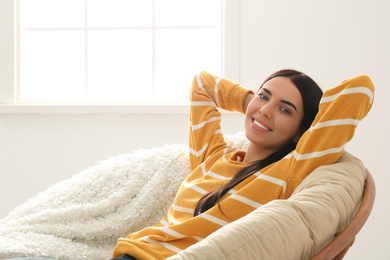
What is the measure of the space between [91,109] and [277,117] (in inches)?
54.0

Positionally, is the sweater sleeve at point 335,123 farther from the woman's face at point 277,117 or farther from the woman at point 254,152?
the woman's face at point 277,117

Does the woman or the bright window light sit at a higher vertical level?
the bright window light

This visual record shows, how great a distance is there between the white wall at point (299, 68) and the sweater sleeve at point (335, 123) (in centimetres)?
121

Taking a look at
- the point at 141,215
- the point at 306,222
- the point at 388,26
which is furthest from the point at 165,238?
the point at 388,26

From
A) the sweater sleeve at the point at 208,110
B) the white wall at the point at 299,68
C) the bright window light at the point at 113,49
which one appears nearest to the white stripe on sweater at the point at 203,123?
the sweater sleeve at the point at 208,110

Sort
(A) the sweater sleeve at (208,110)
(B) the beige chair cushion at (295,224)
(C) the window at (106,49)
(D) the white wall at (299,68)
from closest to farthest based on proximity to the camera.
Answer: (B) the beige chair cushion at (295,224)
(A) the sweater sleeve at (208,110)
(D) the white wall at (299,68)
(C) the window at (106,49)

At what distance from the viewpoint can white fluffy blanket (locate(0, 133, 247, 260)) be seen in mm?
1441

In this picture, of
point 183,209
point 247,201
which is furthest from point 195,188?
point 247,201

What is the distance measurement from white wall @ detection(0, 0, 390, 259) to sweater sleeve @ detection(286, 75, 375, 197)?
3.97 feet

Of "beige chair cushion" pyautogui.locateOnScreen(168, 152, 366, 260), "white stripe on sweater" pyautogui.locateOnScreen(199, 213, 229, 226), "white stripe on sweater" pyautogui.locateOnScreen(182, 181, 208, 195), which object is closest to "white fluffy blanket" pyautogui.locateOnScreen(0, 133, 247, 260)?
"white stripe on sweater" pyautogui.locateOnScreen(182, 181, 208, 195)

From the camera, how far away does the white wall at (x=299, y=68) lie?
2387mm

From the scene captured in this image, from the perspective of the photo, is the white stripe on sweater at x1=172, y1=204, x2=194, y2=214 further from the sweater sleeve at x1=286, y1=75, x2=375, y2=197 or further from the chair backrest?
the chair backrest

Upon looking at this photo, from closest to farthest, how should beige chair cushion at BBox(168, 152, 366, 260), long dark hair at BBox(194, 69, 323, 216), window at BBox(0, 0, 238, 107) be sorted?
beige chair cushion at BBox(168, 152, 366, 260), long dark hair at BBox(194, 69, 323, 216), window at BBox(0, 0, 238, 107)

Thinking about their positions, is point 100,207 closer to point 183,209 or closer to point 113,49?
point 183,209
